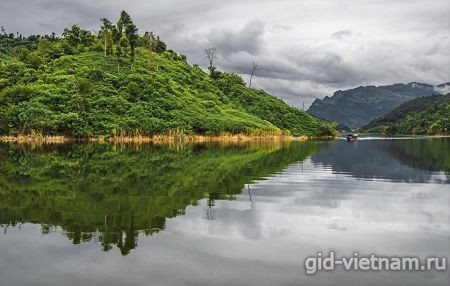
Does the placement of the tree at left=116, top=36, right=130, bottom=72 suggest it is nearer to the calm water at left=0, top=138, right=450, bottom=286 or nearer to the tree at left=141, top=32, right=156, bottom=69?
the tree at left=141, top=32, right=156, bottom=69

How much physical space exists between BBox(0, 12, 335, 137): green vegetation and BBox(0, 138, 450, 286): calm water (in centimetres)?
6303

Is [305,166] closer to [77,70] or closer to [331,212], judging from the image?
[331,212]

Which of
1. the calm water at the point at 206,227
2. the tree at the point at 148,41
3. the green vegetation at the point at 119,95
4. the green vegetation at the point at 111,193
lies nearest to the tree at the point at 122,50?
the green vegetation at the point at 119,95

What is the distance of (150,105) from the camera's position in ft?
328

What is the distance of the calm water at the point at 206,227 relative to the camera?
10.1 m

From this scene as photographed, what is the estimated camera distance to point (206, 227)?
47.3 ft

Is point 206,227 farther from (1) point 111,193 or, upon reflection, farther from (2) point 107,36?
(2) point 107,36

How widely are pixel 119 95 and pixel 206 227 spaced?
9154 cm

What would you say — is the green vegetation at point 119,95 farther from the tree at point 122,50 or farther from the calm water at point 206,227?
the calm water at point 206,227

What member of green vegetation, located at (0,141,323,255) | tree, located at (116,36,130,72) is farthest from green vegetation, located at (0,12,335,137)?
green vegetation, located at (0,141,323,255)

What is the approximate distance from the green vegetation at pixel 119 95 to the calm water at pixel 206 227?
63026mm

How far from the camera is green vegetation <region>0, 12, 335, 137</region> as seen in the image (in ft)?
290

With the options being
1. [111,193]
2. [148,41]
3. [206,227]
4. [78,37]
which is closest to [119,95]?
[78,37]

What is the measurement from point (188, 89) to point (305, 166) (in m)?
88.7
